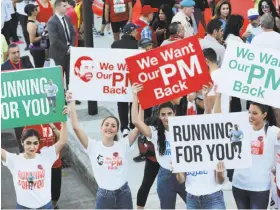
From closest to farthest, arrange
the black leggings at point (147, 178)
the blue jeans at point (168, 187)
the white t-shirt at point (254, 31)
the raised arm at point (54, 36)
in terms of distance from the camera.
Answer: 1. the blue jeans at point (168, 187)
2. the black leggings at point (147, 178)
3. the white t-shirt at point (254, 31)
4. the raised arm at point (54, 36)

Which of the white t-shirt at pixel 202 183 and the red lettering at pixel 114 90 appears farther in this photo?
the red lettering at pixel 114 90

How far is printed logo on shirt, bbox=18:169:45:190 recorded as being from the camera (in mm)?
6539

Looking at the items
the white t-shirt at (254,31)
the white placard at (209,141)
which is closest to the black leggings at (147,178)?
the white placard at (209,141)

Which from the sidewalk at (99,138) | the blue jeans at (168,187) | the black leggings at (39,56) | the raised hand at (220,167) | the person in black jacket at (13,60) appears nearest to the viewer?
the raised hand at (220,167)

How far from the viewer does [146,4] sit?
12.3 metres

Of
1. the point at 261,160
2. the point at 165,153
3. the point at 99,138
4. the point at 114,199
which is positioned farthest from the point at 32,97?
the point at 99,138

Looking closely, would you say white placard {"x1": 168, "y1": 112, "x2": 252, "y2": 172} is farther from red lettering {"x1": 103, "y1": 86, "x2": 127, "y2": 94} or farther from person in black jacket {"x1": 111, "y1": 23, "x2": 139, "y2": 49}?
person in black jacket {"x1": 111, "y1": 23, "x2": 139, "y2": 49}

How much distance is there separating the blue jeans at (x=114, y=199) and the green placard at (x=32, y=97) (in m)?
0.81

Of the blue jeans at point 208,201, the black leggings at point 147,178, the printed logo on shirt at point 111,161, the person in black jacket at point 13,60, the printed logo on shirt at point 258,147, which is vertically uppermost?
the person in black jacket at point 13,60

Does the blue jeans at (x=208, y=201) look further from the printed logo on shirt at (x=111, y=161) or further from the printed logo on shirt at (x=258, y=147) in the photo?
the printed logo on shirt at (x=111, y=161)

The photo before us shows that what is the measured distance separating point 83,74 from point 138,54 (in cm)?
68

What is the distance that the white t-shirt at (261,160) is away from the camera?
6469 millimetres

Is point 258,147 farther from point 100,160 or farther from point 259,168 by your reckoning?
point 100,160

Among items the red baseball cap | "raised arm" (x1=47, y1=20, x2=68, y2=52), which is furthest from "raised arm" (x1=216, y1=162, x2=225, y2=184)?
the red baseball cap
